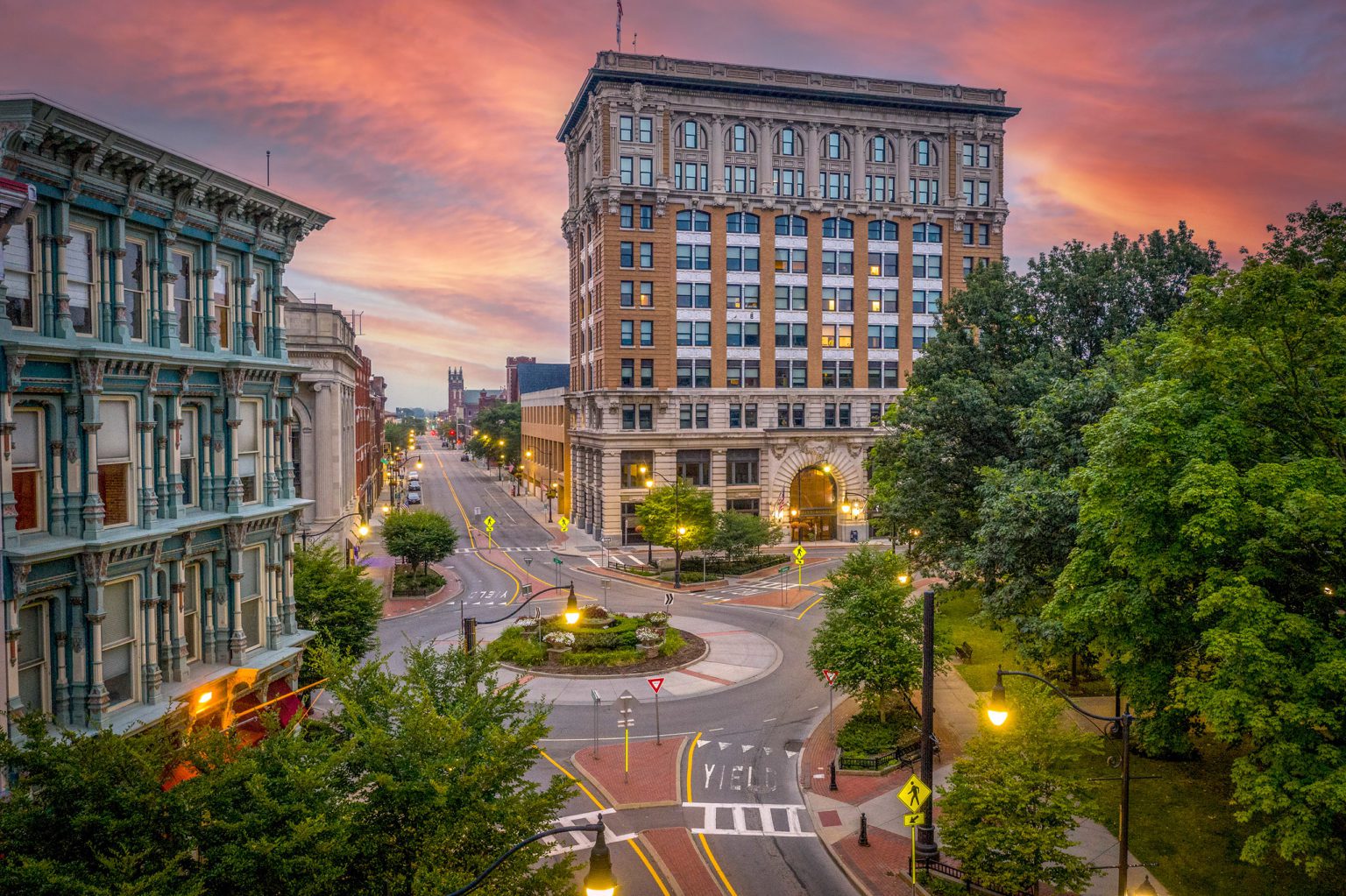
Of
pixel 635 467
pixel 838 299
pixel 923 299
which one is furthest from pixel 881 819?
pixel 923 299

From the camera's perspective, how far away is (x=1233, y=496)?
15930mm

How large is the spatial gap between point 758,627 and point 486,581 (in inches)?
818

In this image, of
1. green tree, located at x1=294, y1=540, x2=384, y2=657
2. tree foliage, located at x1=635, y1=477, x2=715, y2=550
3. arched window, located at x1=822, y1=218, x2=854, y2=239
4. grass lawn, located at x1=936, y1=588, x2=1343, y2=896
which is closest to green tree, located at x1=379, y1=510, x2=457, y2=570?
tree foliage, located at x1=635, y1=477, x2=715, y2=550

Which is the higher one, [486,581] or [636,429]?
[636,429]

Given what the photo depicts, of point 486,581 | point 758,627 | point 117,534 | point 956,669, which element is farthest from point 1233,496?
point 486,581

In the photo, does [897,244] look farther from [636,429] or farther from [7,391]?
[7,391]

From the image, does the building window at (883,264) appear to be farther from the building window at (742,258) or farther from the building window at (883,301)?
the building window at (742,258)

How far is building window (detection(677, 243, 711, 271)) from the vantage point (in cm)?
6506

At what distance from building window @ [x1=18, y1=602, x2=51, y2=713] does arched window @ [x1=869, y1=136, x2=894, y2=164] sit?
65.7m

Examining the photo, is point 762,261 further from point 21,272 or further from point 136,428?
point 21,272

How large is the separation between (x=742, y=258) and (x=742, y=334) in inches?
241

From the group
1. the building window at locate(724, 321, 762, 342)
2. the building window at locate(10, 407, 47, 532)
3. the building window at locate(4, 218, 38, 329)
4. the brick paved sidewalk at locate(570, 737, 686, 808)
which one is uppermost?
the building window at locate(724, 321, 762, 342)

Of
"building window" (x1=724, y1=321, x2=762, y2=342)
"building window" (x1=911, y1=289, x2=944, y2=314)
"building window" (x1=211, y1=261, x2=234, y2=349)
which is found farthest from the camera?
"building window" (x1=911, y1=289, x2=944, y2=314)

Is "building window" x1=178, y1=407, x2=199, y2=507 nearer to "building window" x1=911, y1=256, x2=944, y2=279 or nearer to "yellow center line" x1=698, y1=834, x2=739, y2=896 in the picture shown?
"yellow center line" x1=698, y1=834, x2=739, y2=896
